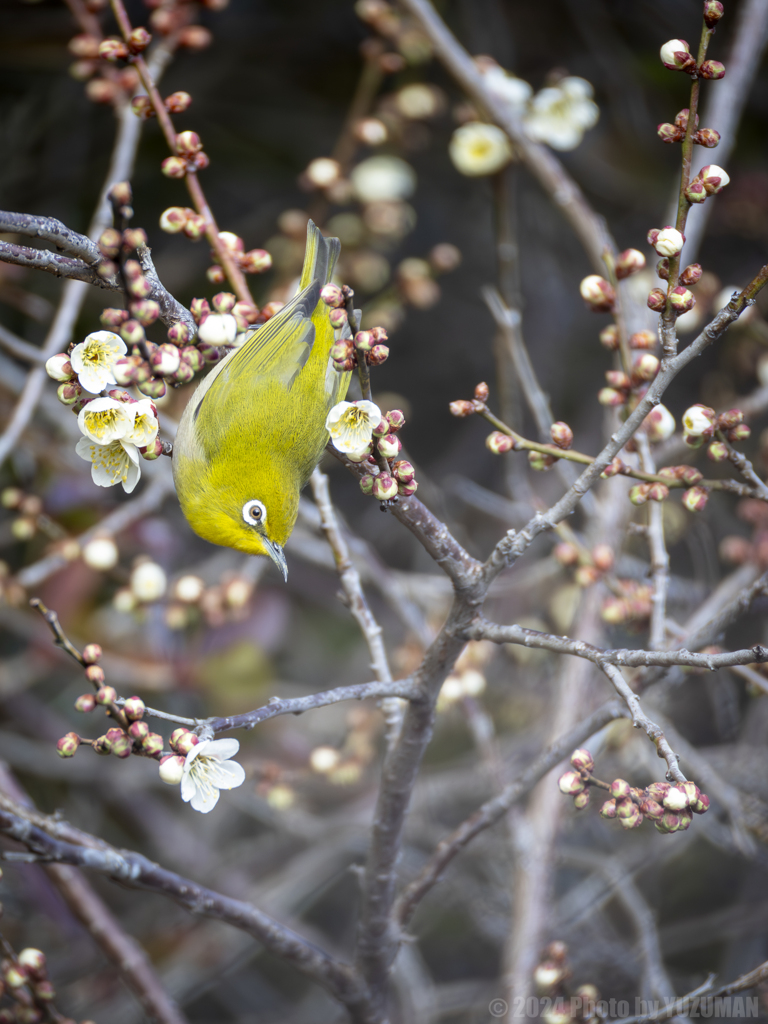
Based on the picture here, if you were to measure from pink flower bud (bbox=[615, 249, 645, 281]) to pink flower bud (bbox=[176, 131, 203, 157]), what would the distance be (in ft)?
2.79

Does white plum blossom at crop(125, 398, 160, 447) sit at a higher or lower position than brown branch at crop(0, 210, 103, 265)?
lower

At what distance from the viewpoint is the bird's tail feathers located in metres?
2.12

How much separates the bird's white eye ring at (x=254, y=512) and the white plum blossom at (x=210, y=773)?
0.76 metres

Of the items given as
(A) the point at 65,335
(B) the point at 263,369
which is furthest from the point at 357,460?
(A) the point at 65,335

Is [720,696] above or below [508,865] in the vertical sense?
above

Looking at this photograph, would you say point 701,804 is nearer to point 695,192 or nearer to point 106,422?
point 695,192

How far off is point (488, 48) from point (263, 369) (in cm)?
259

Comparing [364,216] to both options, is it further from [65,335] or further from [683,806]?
[683,806]

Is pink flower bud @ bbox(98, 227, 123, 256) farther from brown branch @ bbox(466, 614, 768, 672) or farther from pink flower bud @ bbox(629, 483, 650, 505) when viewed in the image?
pink flower bud @ bbox(629, 483, 650, 505)

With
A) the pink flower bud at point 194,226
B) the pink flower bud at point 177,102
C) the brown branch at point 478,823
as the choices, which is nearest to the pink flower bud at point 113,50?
the pink flower bud at point 177,102

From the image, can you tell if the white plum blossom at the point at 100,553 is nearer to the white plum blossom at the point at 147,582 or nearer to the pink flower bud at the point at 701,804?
the white plum blossom at the point at 147,582

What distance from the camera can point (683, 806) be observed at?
3.36 feet

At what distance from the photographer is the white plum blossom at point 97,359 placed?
114cm

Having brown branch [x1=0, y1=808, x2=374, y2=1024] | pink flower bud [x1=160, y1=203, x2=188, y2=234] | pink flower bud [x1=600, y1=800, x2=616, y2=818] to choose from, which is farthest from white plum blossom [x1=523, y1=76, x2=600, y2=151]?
brown branch [x1=0, y1=808, x2=374, y2=1024]
